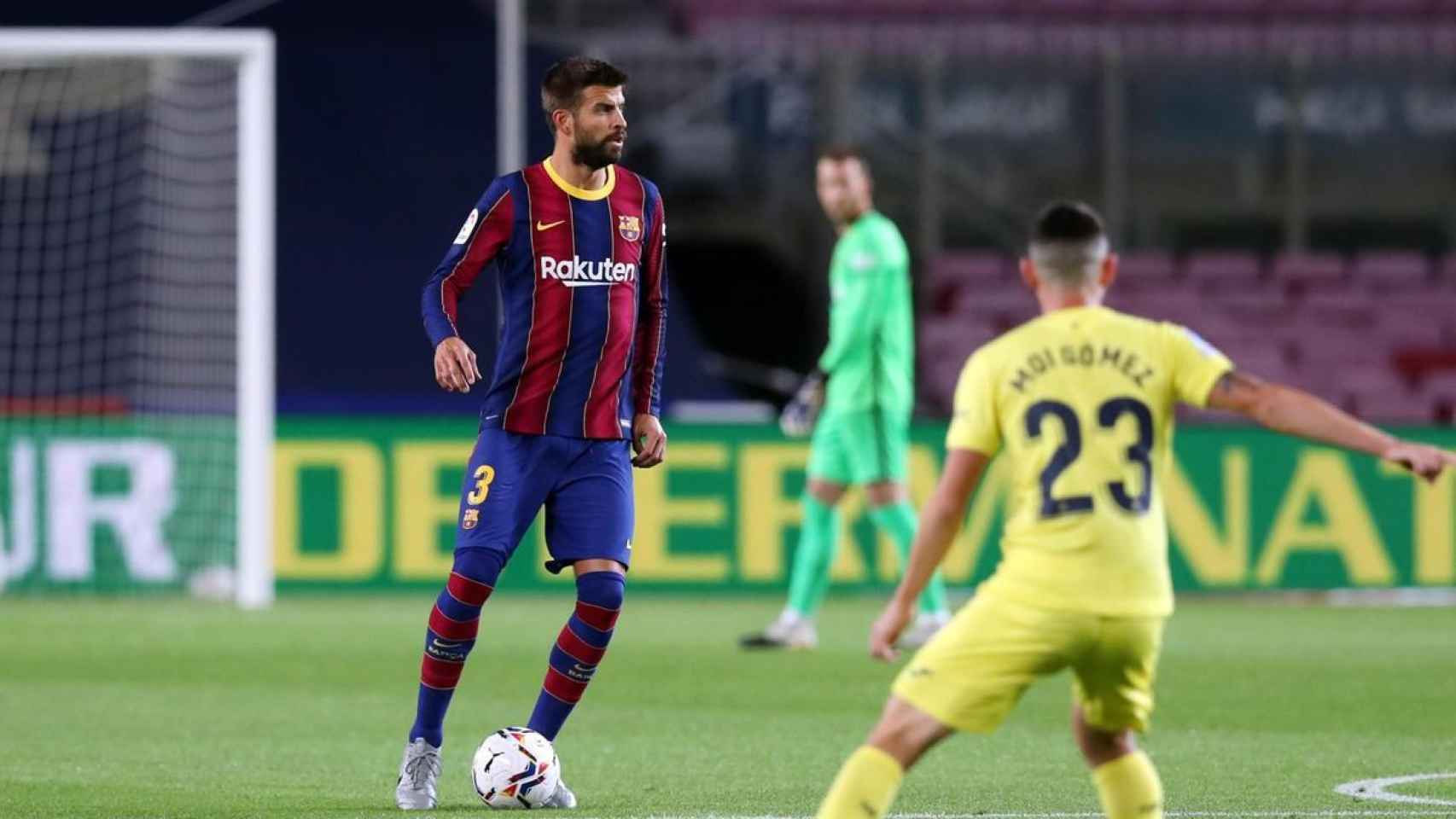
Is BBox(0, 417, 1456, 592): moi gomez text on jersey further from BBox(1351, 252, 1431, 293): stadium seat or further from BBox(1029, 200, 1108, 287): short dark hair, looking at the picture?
BBox(1029, 200, 1108, 287): short dark hair

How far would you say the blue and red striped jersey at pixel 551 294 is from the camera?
6.78 m

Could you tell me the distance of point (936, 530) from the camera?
4.83 m

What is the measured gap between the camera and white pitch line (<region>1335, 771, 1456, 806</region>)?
6.66m

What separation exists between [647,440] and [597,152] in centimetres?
84

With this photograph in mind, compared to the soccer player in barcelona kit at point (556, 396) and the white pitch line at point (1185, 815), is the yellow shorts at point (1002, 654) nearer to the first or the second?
the white pitch line at point (1185, 815)

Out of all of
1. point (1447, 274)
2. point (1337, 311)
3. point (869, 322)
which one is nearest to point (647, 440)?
point (869, 322)

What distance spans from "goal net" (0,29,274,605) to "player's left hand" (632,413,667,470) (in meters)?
7.86

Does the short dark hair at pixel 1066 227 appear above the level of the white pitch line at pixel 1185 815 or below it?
above

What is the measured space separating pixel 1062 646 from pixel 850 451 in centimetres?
714

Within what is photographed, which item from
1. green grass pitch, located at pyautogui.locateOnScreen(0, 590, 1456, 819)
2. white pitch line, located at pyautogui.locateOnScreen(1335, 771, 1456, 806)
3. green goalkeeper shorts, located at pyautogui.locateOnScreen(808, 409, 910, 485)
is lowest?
green grass pitch, located at pyautogui.locateOnScreen(0, 590, 1456, 819)

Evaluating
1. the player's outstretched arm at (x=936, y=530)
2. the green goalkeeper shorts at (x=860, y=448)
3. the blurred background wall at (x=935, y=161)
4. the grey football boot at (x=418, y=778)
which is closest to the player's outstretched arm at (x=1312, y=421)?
the player's outstretched arm at (x=936, y=530)

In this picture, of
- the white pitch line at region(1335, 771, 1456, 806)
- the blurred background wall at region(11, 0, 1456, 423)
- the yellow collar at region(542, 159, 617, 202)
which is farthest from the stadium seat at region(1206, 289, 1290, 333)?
the yellow collar at region(542, 159, 617, 202)

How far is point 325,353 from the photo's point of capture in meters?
19.3

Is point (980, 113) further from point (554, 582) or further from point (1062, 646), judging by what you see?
point (1062, 646)
